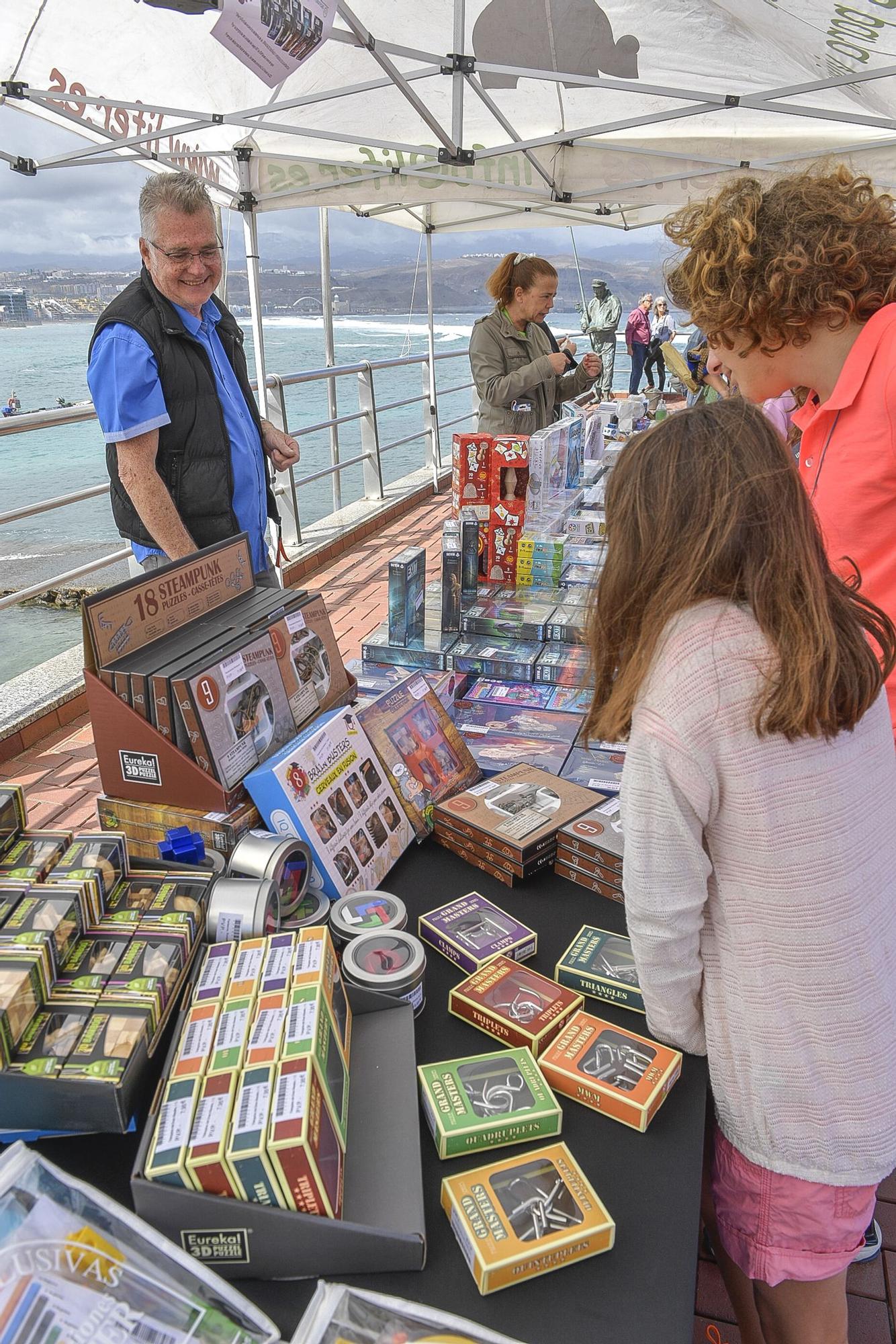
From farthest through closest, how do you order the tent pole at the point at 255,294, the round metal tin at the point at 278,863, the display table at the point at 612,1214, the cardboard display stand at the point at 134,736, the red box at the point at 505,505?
the tent pole at the point at 255,294
the red box at the point at 505,505
the cardboard display stand at the point at 134,736
the round metal tin at the point at 278,863
the display table at the point at 612,1214

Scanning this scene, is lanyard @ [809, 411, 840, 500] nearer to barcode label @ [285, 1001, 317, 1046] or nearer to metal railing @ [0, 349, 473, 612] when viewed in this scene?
barcode label @ [285, 1001, 317, 1046]

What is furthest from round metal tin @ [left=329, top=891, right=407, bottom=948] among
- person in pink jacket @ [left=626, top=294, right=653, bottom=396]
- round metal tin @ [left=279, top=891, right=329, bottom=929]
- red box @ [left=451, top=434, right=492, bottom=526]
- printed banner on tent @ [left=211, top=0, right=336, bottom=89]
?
person in pink jacket @ [left=626, top=294, right=653, bottom=396]

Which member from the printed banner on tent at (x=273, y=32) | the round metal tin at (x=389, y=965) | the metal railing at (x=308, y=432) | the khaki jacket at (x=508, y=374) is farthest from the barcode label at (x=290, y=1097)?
the khaki jacket at (x=508, y=374)

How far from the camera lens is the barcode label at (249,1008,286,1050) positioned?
0.85m

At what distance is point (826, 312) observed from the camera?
53.7 inches

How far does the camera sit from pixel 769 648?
36.0 inches

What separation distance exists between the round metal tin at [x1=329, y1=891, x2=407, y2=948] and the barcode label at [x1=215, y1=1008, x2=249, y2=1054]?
281 millimetres

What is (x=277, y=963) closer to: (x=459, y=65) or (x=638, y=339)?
(x=459, y=65)

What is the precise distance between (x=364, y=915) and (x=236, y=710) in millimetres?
377

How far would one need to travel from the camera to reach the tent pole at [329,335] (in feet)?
20.4

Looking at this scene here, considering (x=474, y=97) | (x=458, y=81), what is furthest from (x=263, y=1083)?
(x=474, y=97)

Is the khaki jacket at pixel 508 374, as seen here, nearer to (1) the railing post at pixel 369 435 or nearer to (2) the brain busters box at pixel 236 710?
(2) the brain busters box at pixel 236 710

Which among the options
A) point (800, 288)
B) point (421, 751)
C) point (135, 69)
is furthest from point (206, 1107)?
point (135, 69)

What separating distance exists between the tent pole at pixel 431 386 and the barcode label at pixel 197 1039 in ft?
23.2
